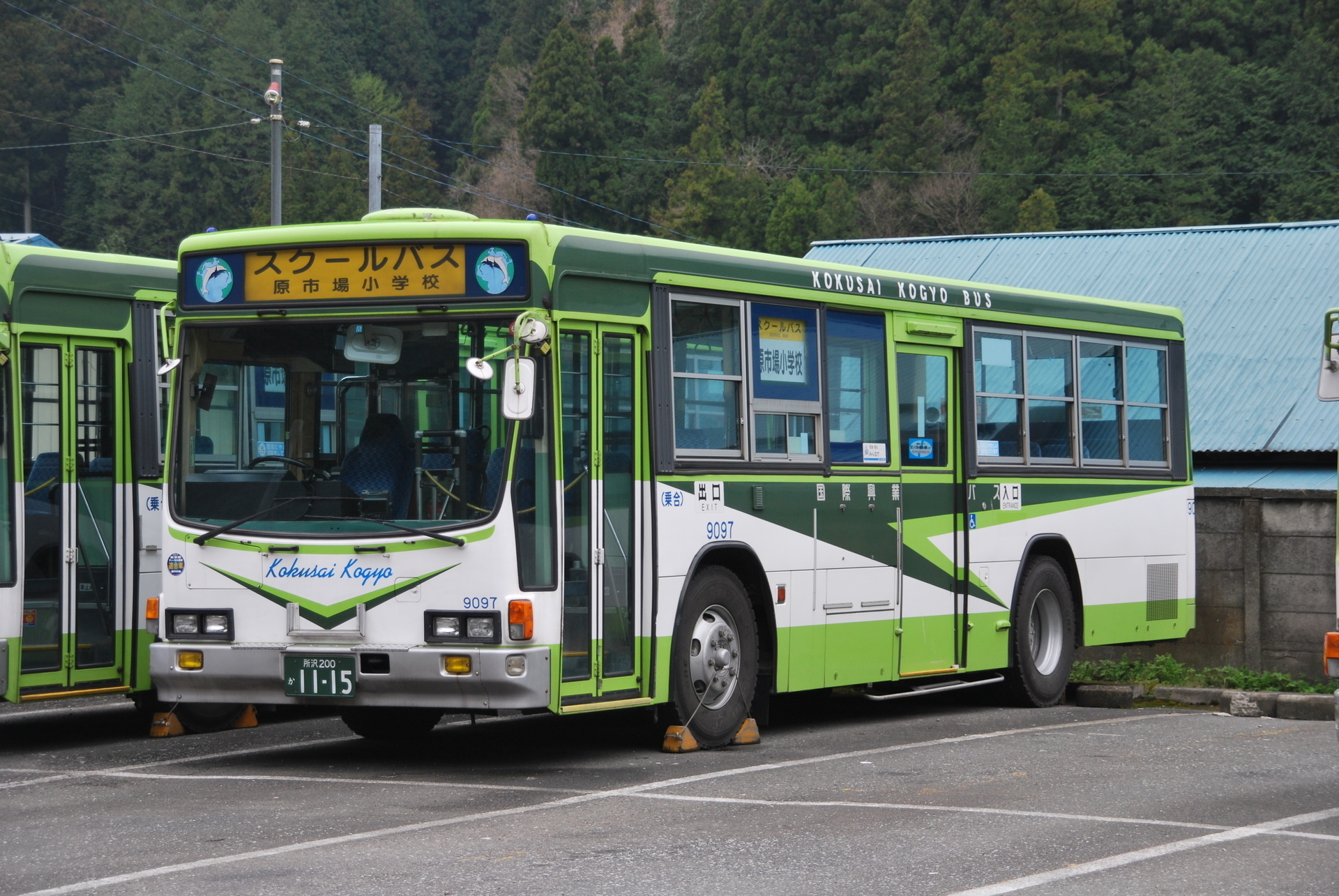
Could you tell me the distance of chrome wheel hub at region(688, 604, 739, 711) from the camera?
10969 mm

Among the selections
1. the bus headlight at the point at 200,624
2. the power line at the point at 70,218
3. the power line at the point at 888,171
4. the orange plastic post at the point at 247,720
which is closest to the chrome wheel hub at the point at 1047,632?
the orange plastic post at the point at 247,720

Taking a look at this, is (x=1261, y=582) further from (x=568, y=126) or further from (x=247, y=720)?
(x=568, y=126)

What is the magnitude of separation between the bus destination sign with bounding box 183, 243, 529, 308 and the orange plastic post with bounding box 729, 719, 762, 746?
10.5 feet

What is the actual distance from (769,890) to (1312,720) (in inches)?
310

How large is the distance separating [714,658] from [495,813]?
102 inches

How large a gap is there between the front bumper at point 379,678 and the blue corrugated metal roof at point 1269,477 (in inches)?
587

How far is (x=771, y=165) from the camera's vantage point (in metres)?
74.4

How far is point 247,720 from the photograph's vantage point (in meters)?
13.0

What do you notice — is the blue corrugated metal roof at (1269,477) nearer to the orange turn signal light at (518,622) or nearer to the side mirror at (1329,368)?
the side mirror at (1329,368)

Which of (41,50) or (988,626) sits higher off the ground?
(41,50)

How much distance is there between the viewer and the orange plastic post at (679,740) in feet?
35.8

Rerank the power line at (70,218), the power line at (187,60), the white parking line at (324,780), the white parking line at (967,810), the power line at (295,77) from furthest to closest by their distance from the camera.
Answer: the power line at (295,77), the power line at (70,218), the power line at (187,60), the white parking line at (324,780), the white parking line at (967,810)

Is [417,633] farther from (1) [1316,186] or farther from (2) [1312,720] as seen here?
(1) [1316,186]

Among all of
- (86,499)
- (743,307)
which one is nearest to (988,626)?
(743,307)
